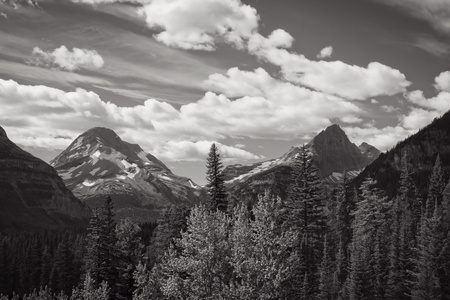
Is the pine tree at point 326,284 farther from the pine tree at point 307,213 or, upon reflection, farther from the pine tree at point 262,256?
the pine tree at point 262,256

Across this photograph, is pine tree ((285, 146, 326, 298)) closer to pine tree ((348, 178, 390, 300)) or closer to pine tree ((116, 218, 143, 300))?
pine tree ((116, 218, 143, 300))

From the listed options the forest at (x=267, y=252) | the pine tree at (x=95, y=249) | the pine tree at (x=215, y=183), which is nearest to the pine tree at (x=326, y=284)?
the forest at (x=267, y=252)

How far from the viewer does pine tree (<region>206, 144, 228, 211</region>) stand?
4409 cm

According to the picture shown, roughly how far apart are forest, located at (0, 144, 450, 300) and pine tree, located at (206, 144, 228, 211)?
111mm

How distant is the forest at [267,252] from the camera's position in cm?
2285

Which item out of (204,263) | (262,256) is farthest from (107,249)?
(262,256)

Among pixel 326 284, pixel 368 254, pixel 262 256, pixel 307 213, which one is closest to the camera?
pixel 262 256

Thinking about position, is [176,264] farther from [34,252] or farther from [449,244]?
[34,252]

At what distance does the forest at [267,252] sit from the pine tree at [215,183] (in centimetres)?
11

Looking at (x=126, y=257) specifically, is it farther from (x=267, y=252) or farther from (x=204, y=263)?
(x=267, y=252)

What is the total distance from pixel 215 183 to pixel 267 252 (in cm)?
2257

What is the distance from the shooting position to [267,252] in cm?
2280

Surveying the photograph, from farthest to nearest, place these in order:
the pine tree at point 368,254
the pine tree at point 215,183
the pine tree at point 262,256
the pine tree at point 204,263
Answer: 1. the pine tree at point 368,254
2. the pine tree at point 215,183
3. the pine tree at point 204,263
4. the pine tree at point 262,256

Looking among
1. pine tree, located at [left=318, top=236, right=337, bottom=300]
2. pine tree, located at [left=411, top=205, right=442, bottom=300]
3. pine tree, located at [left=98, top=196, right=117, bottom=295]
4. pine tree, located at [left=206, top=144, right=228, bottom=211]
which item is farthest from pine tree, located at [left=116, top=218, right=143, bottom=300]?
pine tree, located at [left=411, top=205, right=442, bottom=300]
